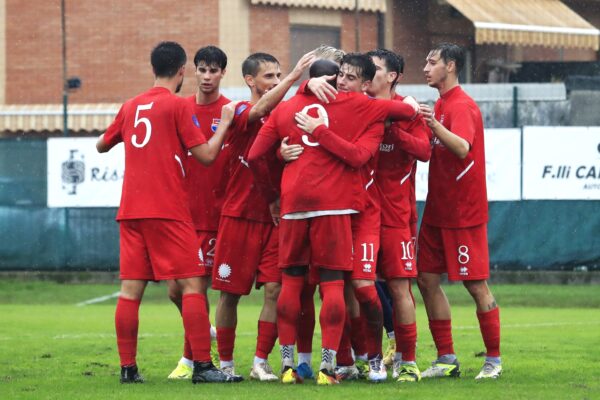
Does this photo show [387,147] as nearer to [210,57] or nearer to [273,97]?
[273,97]

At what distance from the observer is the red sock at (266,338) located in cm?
1016

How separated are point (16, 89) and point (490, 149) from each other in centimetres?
1366

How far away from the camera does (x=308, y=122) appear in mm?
9531

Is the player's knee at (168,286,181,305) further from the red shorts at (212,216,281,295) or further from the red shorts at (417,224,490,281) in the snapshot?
the red shorts at (417,224,490,281)

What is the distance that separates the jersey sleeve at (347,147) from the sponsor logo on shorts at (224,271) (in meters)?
1.34

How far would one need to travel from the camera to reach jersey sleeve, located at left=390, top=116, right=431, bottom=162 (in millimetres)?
9867

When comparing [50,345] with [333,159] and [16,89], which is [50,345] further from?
[16,89]

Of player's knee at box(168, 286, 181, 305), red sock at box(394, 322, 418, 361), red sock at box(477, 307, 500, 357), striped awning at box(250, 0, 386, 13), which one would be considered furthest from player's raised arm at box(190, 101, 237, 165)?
striped awning at box(250, 0, 386, 13)

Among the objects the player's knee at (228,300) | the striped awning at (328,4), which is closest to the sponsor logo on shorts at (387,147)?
the player's knee at (228,300)

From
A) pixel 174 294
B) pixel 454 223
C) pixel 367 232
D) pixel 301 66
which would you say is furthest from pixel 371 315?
pixel 301 66

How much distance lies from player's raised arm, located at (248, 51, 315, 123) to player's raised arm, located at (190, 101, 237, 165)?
238mm

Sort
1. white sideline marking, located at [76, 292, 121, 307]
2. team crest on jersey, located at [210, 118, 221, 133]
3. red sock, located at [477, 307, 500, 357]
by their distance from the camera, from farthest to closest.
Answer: white sideline marking, located at [76, 292, 121, 307] < team crest on jersey, located at [210, 118, 221, 133] < red sock, located at [477, 307, 500, 357]

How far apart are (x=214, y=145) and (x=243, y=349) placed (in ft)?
12.0

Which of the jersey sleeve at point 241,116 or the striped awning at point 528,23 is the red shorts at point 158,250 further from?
the striped awning at point 528,23
